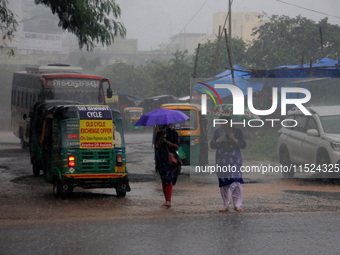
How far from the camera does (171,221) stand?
1006 centimetres

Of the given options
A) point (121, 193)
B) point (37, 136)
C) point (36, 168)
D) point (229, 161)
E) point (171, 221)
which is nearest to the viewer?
point (171, 221)

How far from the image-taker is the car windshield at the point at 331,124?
1639 centimetres

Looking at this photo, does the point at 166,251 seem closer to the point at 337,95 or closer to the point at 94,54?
the point at 337,95

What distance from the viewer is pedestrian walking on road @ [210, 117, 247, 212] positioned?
35.7 feet

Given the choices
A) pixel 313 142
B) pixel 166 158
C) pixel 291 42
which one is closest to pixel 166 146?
pixel 166 158

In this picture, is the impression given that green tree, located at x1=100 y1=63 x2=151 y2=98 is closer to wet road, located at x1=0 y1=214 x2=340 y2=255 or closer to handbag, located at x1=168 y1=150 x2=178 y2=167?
handbag, located at x1=168 y1=150 x2=178 y2=167

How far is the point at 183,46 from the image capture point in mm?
162625

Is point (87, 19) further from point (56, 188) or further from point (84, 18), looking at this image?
point (56, 188)

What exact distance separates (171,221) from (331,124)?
7.92m

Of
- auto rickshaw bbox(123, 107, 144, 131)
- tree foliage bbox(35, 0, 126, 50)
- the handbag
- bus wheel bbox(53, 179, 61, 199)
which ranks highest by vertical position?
tree foliage bbox(35, 0, 126, 50)

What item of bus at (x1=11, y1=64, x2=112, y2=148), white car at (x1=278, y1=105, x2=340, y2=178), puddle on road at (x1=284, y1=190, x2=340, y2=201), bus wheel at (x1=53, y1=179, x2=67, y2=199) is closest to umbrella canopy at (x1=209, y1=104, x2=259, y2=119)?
bus at (x1=11, y1=64, x2=112, y2=148)

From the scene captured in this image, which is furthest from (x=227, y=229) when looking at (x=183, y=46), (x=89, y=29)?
(x=183, y=46)

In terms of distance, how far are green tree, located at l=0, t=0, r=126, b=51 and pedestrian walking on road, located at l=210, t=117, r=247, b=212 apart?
8016mm

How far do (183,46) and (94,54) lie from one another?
47.1 metres
